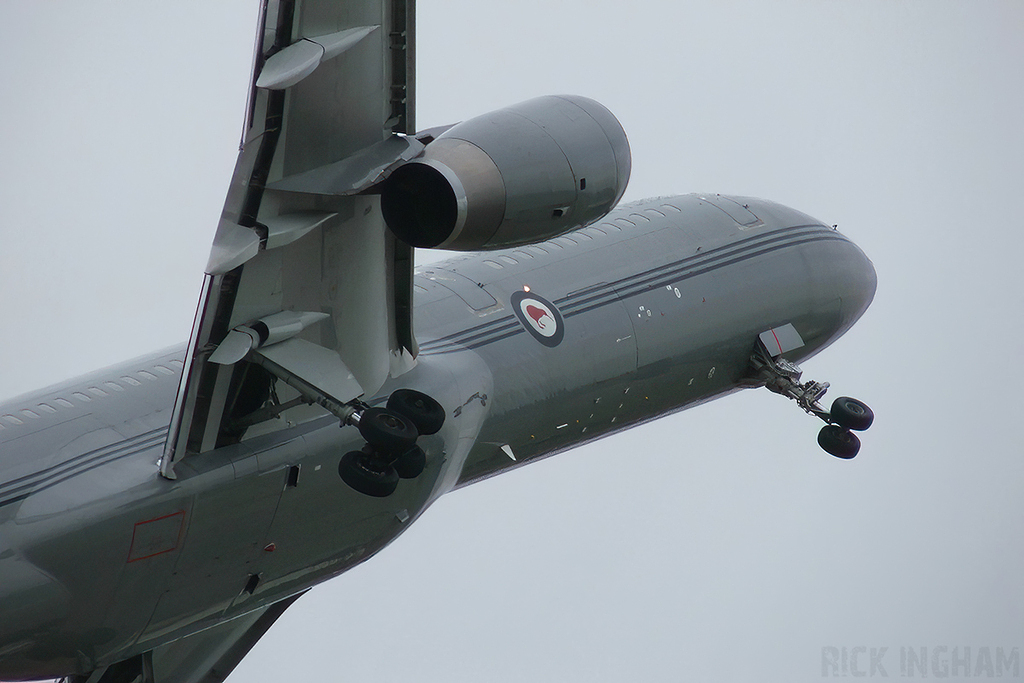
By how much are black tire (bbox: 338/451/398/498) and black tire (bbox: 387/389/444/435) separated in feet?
1.43

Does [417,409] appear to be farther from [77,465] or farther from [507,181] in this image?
[77,465]

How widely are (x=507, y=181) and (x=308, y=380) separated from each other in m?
2.30

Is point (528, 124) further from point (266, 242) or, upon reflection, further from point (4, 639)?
point (4, 639)

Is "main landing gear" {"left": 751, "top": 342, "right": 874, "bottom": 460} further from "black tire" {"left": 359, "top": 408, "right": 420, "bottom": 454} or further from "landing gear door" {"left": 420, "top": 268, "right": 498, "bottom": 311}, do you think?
"black tire" {"left": 359, "top": 408, "right": 420, "bottom": 454}

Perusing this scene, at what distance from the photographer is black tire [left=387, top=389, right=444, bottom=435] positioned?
497 inches

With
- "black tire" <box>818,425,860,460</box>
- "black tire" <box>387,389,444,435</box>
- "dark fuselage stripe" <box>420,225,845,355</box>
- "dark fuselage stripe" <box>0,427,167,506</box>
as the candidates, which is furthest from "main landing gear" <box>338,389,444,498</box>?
"black tire" <box>818,425,860,460</box>

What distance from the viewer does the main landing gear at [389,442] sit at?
12.3 m

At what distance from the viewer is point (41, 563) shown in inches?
484

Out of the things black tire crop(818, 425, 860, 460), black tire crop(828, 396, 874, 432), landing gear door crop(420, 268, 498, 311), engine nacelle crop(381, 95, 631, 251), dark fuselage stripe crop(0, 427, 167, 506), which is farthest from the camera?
black tire crop(818, 425, 860, 460)

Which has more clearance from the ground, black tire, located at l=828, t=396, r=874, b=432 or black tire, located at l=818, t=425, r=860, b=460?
black tire, located at l=828, t=396, r=874, b=432

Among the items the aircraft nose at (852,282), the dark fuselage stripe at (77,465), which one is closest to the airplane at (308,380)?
the dark fuselage stripe at (77,465)

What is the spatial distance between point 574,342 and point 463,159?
5.25 m

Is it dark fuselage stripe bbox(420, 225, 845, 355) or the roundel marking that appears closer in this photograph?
dark fuselage stripe bbox(420, 225, 845, 355)

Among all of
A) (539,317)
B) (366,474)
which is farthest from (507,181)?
(539,317)
